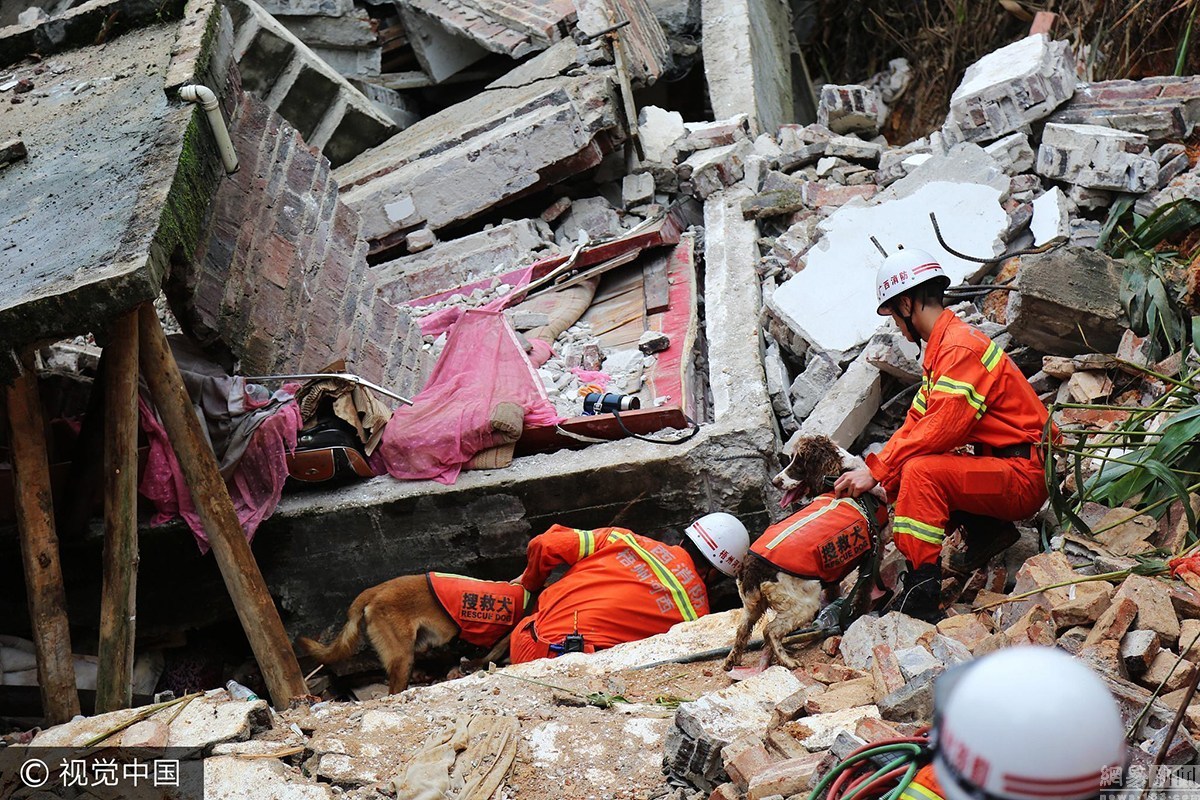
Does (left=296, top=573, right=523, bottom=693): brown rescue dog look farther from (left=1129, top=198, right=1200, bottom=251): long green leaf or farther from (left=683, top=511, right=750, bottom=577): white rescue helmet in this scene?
(left=1129, top=198, right=1200, bottom=251): long green leaf

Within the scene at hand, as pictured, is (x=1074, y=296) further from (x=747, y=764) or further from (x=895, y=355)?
(x=747, y=764)

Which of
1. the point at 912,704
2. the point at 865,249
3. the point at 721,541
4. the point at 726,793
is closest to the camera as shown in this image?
the point at 726,793

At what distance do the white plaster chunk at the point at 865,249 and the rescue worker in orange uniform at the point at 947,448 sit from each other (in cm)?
158

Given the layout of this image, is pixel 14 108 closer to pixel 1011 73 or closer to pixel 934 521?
pixel 934 521

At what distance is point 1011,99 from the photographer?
7.36m

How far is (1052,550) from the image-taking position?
15.1ft

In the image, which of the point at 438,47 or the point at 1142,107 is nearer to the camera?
the point at 1142,107

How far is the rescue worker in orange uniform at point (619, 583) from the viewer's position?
196 inches

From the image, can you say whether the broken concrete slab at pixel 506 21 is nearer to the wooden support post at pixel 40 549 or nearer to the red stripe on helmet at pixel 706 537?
the red stripe on helmet at pixel 706 537

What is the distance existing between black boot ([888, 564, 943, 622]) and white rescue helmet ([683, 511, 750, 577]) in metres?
0.77

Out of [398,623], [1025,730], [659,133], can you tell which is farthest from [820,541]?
[659,133]

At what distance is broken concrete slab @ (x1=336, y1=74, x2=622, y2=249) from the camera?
805 cm

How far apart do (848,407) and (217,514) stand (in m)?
3.19

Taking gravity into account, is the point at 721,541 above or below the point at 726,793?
below
